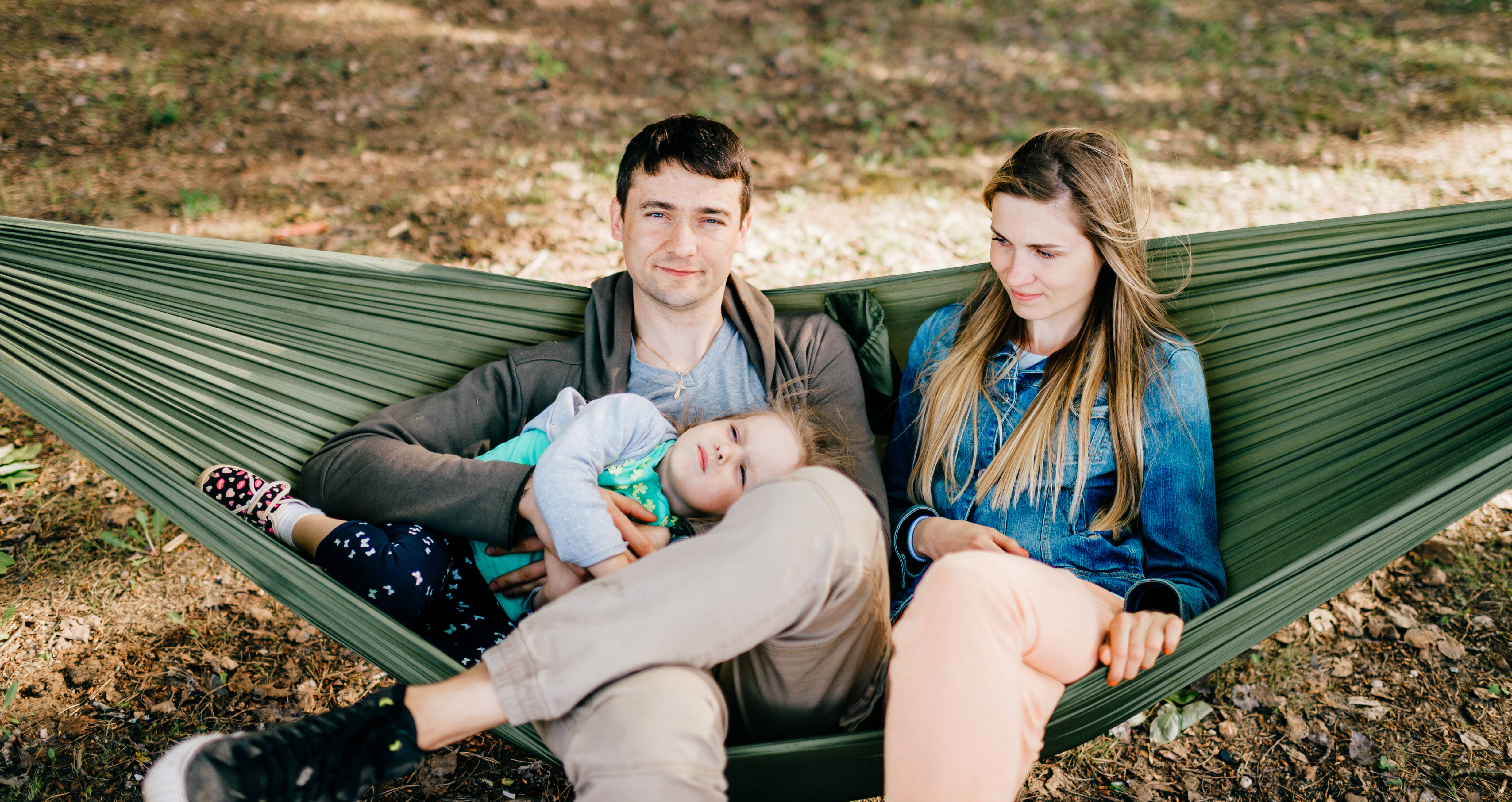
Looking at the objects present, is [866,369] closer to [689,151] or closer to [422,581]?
[689,151]

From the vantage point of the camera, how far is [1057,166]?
5.24 ft

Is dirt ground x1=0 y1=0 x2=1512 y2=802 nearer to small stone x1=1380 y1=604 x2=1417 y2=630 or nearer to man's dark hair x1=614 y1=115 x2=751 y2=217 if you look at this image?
small stone x1=1380 y1=604 x2=1417 y2=630

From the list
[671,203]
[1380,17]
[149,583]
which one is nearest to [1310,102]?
[1380,17]

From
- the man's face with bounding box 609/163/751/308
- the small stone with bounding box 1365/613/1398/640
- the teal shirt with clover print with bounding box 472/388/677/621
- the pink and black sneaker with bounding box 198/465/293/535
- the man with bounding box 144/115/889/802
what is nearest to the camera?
the man with bounding box 144/115/889/802

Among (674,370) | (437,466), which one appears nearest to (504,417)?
(437,466)

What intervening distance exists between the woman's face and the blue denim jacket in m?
0.16

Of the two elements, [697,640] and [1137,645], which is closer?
[697,640]

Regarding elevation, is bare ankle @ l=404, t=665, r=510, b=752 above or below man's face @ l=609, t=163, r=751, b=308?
below

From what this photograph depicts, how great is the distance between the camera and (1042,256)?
1.61 metres

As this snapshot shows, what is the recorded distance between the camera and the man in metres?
1.11

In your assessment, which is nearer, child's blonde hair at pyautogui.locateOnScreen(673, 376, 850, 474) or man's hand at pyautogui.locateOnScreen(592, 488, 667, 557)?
man's hand at pyautogui.locateOnScreen(592, 488, 667, 557)

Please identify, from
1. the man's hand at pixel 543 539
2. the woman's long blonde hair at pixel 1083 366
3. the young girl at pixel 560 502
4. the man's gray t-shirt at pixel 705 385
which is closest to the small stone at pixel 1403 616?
the woman's long blonde hair at pixel 1083 366

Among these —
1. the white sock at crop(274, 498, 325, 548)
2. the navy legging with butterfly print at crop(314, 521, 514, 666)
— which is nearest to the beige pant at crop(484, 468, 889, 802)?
the navy legging with butterfly print at crop(314, 521, 514, 666)

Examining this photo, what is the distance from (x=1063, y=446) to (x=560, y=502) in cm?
93
